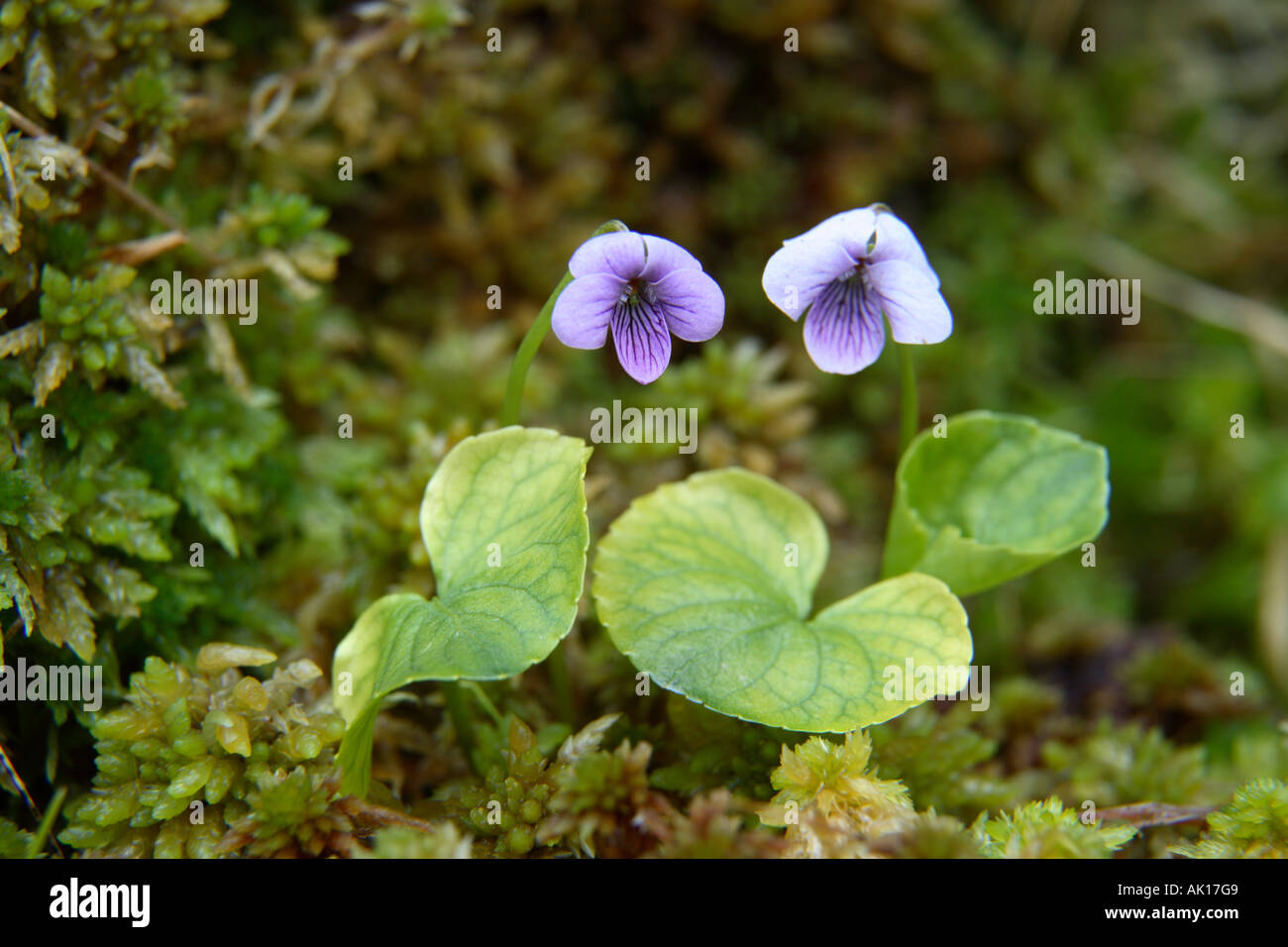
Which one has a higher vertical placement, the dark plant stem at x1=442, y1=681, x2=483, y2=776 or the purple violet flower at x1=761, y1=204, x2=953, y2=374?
the purple violet flower at x1=761, y1=204, x2=953, y2=374

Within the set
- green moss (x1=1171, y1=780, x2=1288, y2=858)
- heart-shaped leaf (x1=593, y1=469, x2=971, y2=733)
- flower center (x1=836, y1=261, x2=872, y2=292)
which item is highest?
flower center (x1=836, y1=261, x2=872, y2=292)

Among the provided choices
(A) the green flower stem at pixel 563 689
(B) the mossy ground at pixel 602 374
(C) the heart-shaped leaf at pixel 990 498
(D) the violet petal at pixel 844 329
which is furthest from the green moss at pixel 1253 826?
(A) the green flower stem at pixel 563 689

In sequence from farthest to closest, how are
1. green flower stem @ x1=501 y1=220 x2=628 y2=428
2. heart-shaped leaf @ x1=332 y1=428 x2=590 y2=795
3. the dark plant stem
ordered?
the dark plant stem → green flower stem @ x1=501 y1=220 x2=628 y2=428 → heart-shaped leaf @ x1=332 y1=428 x2=590 y2=795

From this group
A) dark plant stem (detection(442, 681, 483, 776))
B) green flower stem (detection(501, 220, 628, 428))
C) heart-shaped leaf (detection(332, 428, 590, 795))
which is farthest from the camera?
dark plant stem (detection(442, 681, 483, 776))

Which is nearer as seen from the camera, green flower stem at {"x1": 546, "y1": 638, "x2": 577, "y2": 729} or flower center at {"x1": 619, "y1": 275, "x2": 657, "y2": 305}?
flower center at {"x1": 619, "y1": 275, "x2": 657, "y2": 305}

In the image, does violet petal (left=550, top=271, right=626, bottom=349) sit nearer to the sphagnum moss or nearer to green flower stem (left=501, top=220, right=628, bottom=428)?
green flower stem (left=501, top=220, right=628, bottom=428)

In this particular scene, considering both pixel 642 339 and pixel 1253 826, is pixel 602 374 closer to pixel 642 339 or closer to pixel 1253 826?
pixel 642 339

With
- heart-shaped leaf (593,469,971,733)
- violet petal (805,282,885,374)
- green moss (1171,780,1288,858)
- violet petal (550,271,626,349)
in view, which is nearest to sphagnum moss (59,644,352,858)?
heart-shaped leaf (593,469,971,733)
